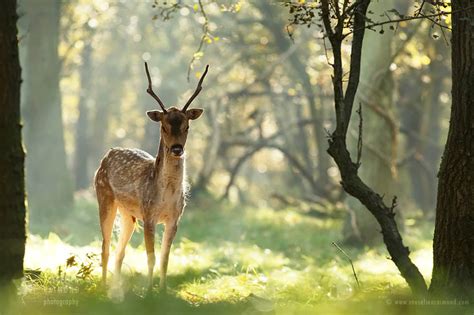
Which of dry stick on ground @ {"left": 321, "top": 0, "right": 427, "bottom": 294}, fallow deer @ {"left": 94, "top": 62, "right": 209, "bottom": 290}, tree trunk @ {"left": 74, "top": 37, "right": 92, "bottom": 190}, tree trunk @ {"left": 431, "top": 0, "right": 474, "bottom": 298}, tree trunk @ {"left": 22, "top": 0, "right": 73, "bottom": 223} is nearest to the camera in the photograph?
tree trunk @ {"left": 431, "top": 0, "right": 474, "bottom": 298}

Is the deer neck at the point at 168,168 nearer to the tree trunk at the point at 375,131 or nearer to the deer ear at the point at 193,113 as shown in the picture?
the deer ear at the point at 193,113

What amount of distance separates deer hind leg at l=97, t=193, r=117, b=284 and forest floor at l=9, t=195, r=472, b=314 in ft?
0.59

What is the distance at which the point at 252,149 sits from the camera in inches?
969

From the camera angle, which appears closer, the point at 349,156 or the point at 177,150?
the point at 349,156

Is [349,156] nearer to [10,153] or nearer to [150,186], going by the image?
[150,186]

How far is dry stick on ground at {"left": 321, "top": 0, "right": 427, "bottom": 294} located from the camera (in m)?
8.15

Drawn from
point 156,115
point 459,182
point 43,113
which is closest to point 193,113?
point 156,115

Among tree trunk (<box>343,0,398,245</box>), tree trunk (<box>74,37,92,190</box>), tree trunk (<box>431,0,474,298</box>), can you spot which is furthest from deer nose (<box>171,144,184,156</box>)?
tree trunk (<box>74,37,92,190</box>)

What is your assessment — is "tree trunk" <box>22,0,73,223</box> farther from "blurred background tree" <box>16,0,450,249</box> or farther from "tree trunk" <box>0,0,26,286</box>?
"tree trunk" <box>0,0,26,286</box>

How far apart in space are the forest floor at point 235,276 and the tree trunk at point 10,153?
33 centimetres

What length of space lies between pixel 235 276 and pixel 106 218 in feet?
6.77

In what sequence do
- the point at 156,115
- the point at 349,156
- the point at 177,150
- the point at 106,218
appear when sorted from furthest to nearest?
the point at 106,218 < the point at 156,115 < the point at 177,150 < the point at 349,156

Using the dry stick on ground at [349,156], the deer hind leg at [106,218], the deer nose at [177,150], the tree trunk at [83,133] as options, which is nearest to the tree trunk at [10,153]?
the deer nose at [177,150]

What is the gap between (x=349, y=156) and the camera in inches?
323
